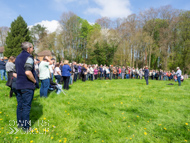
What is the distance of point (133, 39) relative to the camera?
34.2 metres

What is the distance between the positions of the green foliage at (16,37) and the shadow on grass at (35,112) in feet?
107

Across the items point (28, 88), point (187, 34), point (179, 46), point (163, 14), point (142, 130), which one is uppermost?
point (163, 14)

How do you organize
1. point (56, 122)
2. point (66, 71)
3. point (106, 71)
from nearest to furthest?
point (56, 122)
point (66, 71)
point (106, 71)

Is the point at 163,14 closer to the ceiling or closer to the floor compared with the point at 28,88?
closer to the ceiling

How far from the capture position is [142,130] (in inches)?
155

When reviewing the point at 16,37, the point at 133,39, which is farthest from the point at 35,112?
the point at 16,37

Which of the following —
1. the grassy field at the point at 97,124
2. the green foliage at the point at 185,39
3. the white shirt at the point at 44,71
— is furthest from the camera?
the green foliage at the point at 185,39

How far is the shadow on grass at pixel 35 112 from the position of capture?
4.29 m

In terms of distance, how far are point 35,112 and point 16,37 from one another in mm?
35660

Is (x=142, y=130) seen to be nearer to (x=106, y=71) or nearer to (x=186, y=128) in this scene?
(x=186, y=128)

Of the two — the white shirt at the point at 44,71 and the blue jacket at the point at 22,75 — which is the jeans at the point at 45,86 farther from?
the blue jacket at the point at 22,75

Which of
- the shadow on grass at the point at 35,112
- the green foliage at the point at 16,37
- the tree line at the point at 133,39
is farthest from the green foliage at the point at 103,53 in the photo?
the shadow on grass at the point at 35,112

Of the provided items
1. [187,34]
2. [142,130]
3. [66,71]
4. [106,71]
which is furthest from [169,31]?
[142,130]

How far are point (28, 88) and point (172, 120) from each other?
15.1 ft
